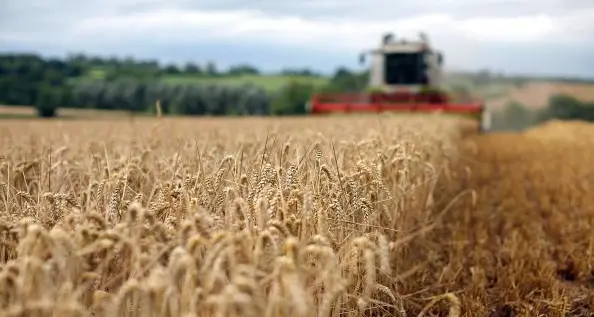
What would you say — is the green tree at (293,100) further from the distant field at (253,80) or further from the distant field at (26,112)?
the distant field at (253,80)

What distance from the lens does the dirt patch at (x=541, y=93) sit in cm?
6612

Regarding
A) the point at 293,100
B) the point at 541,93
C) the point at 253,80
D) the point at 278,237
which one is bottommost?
the point at 541,93

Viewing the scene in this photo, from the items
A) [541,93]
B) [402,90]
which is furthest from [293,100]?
[541,93]

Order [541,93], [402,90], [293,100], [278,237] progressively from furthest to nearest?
[541,93]
[293,100]
[402,90]
[278,237]

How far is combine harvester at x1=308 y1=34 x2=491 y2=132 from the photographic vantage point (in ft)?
77.9

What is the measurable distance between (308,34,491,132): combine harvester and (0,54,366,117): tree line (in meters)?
3.29

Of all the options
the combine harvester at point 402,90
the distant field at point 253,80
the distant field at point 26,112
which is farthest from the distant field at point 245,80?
the combine harvester at point 402,90

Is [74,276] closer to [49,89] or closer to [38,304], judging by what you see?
[38,304]

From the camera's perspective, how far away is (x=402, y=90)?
90.0 ft

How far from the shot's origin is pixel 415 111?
22.9 m

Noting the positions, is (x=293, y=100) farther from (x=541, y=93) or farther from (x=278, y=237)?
(x=541, y=93)

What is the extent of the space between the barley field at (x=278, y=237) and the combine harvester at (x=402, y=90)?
14.5m

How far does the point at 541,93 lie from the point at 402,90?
50.9 metres

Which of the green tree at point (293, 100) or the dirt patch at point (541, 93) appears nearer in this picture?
the green tree at point (293, 100)
